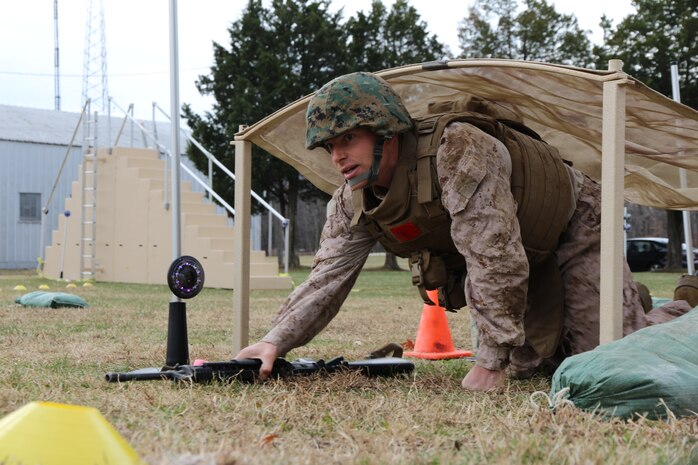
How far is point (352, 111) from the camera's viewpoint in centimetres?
357

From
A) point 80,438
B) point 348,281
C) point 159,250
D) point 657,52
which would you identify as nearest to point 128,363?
point 348,281

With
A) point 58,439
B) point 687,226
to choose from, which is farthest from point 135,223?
point 58,439

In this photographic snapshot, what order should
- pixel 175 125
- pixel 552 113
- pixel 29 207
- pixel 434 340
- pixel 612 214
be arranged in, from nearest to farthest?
pixel 612 214 < pixel 552 113 < pixel 175 125 < pixel 434 340 < pixel 29 207

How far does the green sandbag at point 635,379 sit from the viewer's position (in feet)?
9.26

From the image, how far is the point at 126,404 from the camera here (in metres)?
3.03

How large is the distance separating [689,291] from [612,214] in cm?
243

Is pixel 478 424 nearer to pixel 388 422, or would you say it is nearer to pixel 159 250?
pixel 388 422

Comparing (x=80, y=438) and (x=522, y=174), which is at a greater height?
(x=522, y=174)

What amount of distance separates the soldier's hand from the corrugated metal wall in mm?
28345

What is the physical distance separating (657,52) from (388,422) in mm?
29934

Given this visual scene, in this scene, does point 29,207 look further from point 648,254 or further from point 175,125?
point 175,125

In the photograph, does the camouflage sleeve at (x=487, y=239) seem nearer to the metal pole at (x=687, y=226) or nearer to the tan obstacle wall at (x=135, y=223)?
the metal pole at (x=687, y=226)

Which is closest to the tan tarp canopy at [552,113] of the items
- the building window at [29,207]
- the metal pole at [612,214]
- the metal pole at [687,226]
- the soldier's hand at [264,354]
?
the metal pole at [612,214]

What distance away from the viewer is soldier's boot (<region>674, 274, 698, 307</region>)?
5.51 metres
